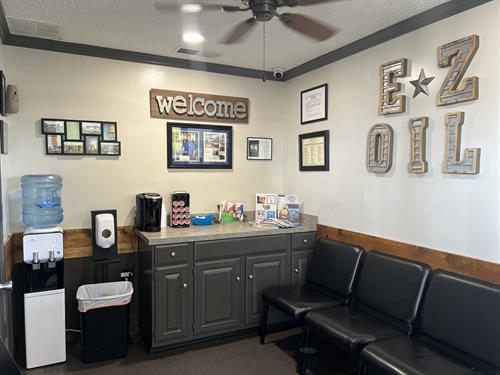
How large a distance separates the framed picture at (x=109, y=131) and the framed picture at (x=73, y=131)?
20 centimetres

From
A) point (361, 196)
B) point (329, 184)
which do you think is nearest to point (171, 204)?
point (329, 184)

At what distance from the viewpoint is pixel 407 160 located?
272 cm

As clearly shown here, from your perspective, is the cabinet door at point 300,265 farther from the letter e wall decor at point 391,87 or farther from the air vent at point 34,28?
the air vent at point 34,28

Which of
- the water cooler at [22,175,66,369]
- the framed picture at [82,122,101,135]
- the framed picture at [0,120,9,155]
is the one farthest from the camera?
the framed picture at [82,122,101,135]

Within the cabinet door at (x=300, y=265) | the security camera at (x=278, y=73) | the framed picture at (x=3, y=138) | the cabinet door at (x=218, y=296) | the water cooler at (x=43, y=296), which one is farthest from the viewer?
the security camera at (x=278, y=73)

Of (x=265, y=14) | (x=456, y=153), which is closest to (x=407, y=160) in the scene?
(x=456, y=153)

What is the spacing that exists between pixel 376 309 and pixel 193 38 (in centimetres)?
250

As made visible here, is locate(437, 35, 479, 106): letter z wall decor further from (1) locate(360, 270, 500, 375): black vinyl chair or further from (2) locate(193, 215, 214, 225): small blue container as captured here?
(2) locate(193, 215, 214, 225): small blue container

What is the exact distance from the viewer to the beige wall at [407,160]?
2205 mm

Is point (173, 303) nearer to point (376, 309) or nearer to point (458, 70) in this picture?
point (376, 309)

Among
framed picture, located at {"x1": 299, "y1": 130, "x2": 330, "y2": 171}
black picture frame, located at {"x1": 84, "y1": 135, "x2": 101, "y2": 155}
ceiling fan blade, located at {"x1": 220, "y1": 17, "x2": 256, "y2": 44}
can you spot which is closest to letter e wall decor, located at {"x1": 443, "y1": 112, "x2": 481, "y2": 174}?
framed picture, located at {"x1": 299, "y1": 130, "x2": 330, "y2": 171}

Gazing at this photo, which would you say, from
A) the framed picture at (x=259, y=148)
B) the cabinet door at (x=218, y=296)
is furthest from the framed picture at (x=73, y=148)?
the framed picture at (x=259, y=148)

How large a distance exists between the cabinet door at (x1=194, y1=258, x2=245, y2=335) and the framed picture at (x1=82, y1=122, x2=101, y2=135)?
4.75 ft

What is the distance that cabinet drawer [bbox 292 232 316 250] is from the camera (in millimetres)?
3490
